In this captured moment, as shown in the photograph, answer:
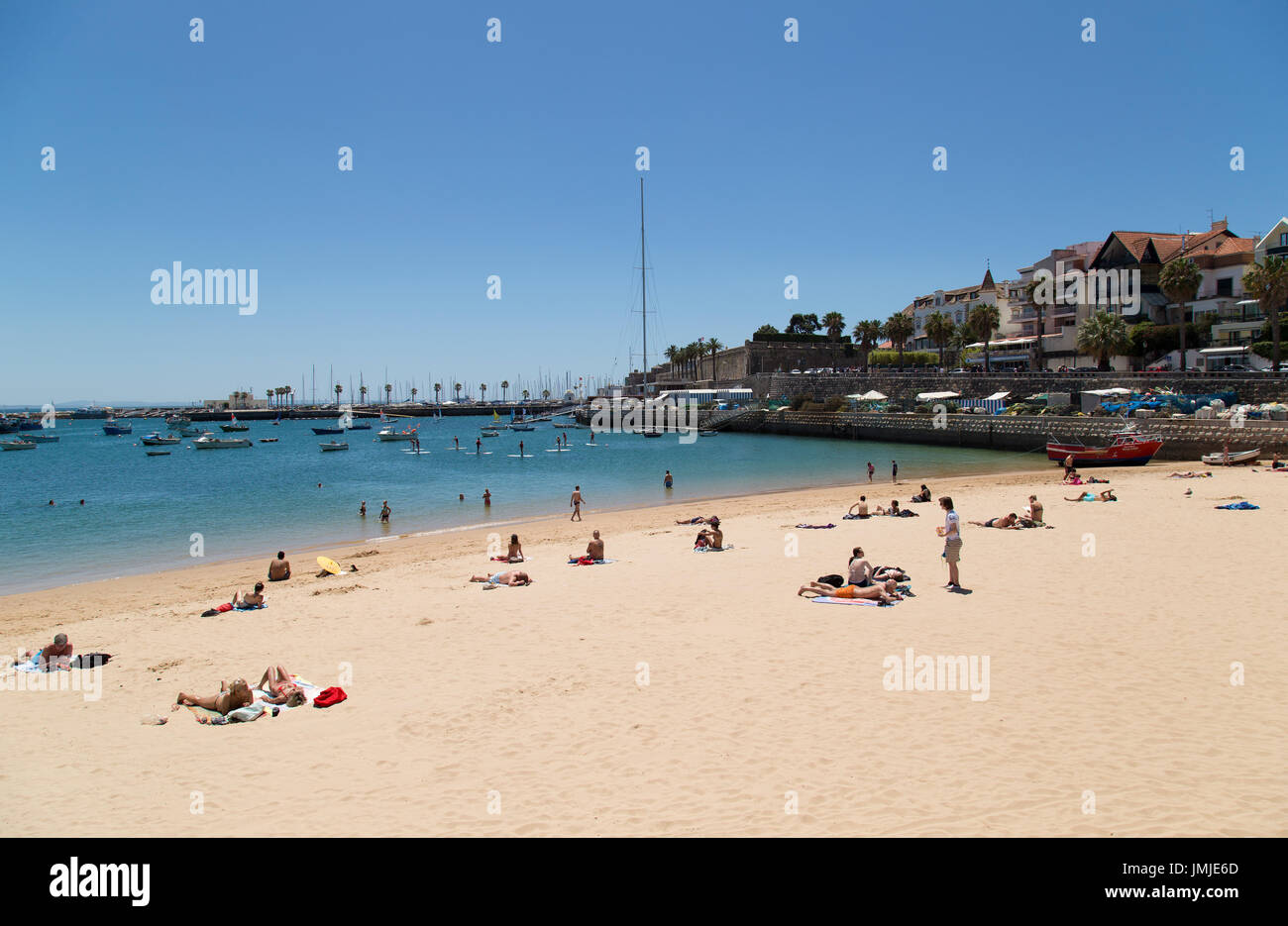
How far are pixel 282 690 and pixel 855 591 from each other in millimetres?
8830

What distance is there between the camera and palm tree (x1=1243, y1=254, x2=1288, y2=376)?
148ft

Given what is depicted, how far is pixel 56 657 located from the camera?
11.3 metres

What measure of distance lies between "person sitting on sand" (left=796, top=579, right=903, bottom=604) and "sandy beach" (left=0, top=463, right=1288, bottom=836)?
0.27m

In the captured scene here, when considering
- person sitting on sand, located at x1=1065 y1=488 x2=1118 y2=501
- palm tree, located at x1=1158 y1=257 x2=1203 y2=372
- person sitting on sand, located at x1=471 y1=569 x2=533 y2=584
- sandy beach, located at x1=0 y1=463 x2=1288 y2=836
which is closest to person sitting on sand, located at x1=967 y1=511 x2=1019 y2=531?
sandy beach, located at x1=0 y1=463 x2=1288 y2=836

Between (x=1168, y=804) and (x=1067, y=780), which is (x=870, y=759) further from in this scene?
(x=1168, y=804)

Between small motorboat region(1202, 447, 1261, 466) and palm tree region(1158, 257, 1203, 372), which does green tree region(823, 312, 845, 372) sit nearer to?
palm tree region(1158, 257, 1203, 372)

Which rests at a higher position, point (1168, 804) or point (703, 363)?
point (703, 363)

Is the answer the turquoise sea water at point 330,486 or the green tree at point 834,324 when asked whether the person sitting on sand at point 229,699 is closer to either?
the turquoise sea water at point 330,486

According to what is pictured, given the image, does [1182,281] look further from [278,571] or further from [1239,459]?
[278,571]

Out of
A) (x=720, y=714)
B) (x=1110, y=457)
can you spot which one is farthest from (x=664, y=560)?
(x=1110, y=457)

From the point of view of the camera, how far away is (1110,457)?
3756 cm

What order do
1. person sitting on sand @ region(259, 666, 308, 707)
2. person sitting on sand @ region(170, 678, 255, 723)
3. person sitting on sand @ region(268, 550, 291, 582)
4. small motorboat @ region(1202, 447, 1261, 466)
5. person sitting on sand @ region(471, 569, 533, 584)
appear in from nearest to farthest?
person sitting on sand @ region(170, 678, 255, 723) < person sitting on sand @ region(259, 666, 308, 707) < person sitting on sand @ region(471, 569, 533, 584) < person sitting on sand @ region(268, 550, 291, 582) < small motorboat @ region(1202, 447, 1261, 466)
